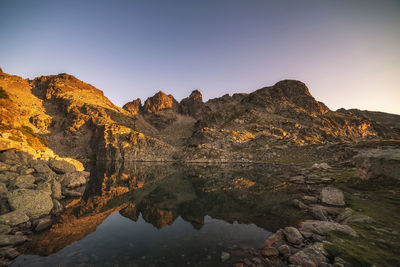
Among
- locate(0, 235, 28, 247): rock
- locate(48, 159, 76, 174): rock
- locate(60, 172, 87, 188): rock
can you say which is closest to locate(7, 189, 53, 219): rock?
locate(0, 235, 28, 247): rock

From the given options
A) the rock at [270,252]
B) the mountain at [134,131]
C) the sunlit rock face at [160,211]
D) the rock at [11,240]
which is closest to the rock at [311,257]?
the rock at [270,252]

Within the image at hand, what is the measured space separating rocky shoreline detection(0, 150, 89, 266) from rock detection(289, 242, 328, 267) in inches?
676

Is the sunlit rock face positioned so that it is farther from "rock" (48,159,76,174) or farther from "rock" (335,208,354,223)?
"rock" (48,159,76,174)

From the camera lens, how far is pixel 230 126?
15825 cm

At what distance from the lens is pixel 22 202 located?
1542cm

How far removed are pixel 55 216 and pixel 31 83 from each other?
791 ft

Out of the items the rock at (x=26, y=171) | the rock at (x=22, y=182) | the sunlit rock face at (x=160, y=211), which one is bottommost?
the sunlit rock face at (x=160, y=211)

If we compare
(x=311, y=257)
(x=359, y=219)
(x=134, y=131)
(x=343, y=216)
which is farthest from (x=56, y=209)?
(x=134, y=131)

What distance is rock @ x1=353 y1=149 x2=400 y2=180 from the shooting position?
20031 millimetres

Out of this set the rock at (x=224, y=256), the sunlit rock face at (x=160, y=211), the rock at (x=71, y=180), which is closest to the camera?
the rock at (x=224, y=256)

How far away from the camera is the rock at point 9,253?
10078 millimetres

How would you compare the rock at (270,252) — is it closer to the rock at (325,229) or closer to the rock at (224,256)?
the rock at (224,256)

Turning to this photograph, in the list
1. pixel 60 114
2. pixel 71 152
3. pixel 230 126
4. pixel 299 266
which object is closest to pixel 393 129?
pixel 230 126

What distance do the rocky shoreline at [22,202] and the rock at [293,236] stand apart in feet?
59.8
